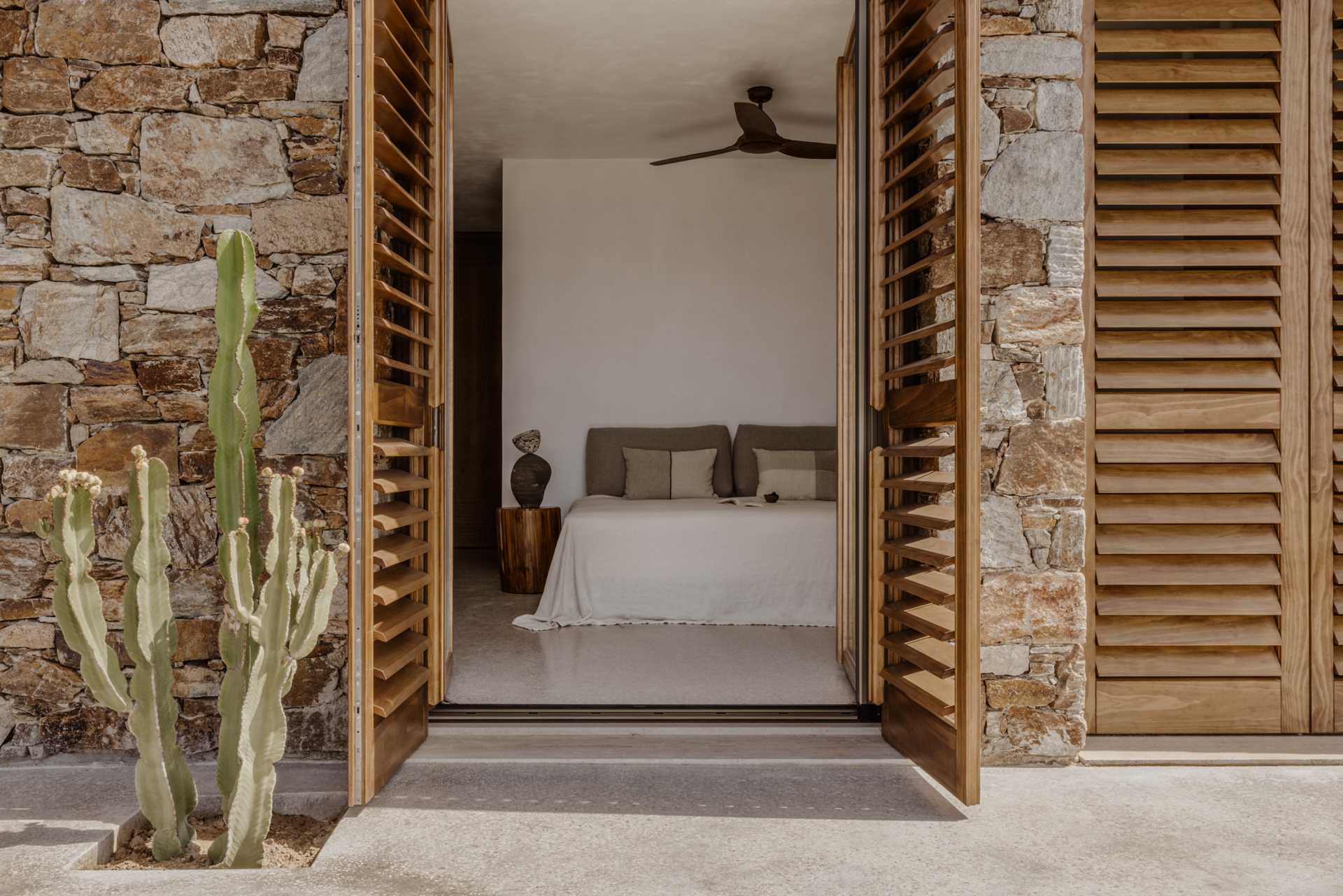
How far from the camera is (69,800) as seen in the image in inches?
96.3

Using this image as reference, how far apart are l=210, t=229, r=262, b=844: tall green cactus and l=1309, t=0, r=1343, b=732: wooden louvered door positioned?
2979 mm

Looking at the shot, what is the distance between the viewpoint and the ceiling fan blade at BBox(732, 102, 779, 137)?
4.73m

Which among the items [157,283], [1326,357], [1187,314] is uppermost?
[157,283]

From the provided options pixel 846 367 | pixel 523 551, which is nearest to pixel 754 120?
pixel 846 367

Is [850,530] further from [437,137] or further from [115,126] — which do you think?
[115,126]

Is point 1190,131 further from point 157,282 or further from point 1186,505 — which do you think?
point 157,282

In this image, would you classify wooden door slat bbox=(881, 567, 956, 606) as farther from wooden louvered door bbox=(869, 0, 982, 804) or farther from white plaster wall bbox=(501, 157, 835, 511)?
white plaster wall bbox=(501, 157, 835, 511)

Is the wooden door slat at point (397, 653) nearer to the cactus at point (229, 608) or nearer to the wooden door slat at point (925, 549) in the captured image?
the cactus at point (229, 608)

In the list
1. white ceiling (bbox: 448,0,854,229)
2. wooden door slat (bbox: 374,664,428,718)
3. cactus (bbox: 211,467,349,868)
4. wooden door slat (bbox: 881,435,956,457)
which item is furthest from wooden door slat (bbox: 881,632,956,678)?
white ceiling (bbox: 448,0,854,229)

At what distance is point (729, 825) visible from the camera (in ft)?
7.43

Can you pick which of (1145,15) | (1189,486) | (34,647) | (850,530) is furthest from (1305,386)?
(34,647)

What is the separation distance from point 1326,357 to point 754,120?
2907mm

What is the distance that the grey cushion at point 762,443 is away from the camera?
6.31 m

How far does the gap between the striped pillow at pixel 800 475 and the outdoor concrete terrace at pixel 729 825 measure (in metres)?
2.99
